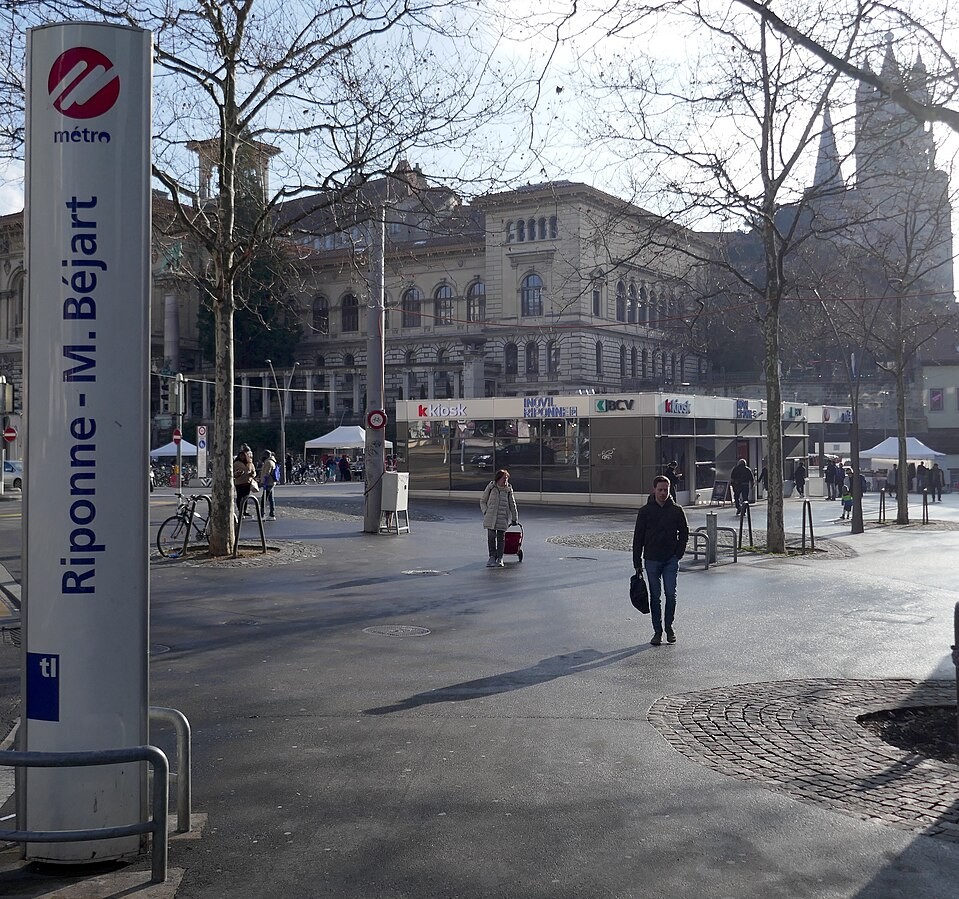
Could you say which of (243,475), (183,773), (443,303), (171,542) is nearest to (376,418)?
(243,475)

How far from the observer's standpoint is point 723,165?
789 inches

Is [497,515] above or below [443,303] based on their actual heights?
below

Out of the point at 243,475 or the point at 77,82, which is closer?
the point at 77,82

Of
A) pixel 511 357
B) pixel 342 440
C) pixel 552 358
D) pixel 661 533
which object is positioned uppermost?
pixel 511 357

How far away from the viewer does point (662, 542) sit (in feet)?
37.8

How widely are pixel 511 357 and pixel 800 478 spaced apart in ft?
132

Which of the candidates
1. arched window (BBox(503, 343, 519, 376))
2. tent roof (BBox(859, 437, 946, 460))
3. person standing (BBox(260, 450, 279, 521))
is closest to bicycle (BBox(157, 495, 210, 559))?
person standing (BBox(260, 450, 279, 521))

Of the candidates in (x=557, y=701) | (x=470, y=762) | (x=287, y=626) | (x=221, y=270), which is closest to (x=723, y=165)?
(x=221, y=270)

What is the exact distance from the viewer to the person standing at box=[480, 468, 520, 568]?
1797cm

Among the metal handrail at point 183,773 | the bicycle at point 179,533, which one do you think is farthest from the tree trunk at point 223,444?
the metal handrail at point 183,773

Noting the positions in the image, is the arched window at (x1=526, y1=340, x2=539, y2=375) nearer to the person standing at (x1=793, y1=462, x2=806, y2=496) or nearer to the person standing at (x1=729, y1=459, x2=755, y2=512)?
the person standing at (x1=793, y1=462, x2=806, y2=496)

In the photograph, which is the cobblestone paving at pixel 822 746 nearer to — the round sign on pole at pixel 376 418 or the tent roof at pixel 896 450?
the round sign on pole at pixel 376 418

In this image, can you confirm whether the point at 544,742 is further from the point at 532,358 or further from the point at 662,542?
the point at 532,358

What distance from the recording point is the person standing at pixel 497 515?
707 inches
